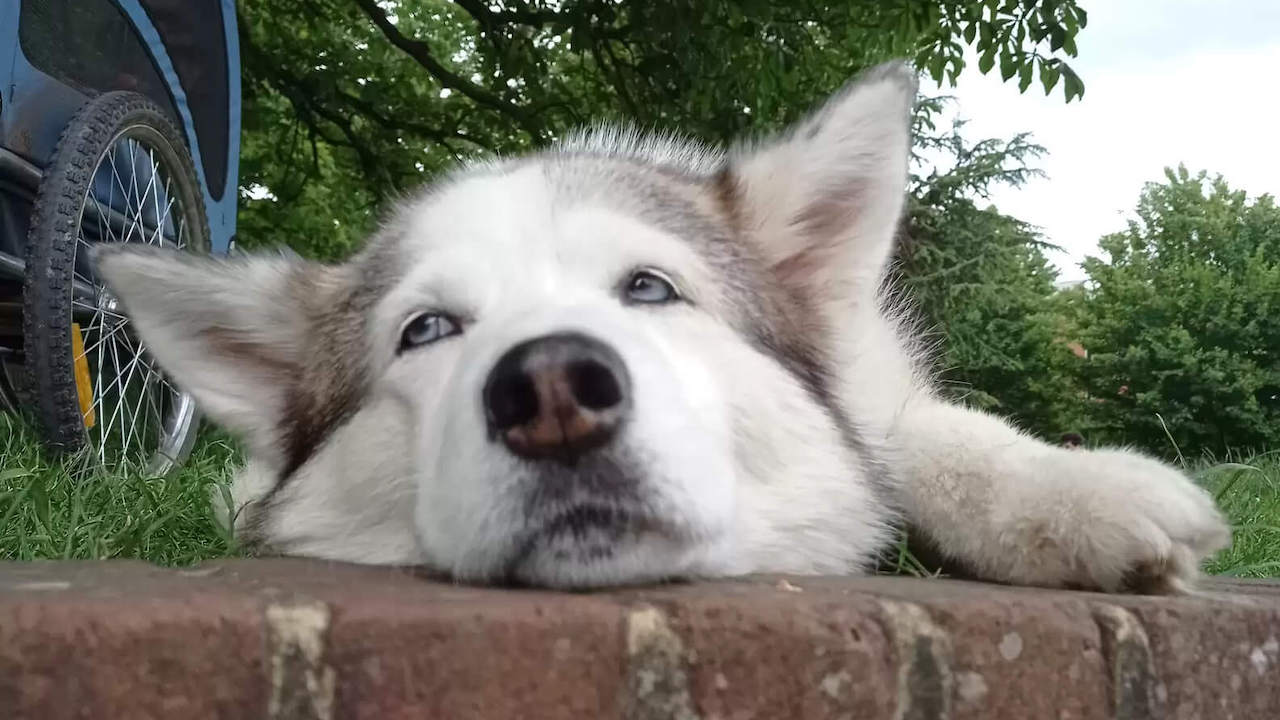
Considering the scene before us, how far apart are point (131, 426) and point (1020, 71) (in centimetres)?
629

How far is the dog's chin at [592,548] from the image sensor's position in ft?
5.75

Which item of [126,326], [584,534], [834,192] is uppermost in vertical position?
[834,192]

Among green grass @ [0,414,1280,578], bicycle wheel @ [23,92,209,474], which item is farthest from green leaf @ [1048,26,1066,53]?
bicycle wheel @ [23,92,209,474]

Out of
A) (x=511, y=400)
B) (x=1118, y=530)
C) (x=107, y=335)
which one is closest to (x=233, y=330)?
(x=511, y=400)

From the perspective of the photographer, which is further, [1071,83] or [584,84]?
[584,84]

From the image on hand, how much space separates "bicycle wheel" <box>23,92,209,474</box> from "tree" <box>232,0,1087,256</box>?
154 inches

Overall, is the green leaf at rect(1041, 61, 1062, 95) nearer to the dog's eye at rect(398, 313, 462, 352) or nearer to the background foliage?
the background foliage

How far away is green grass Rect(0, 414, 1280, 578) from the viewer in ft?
8.92

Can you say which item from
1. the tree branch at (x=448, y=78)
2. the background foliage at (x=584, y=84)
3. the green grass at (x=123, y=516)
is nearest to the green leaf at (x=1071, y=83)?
the background foliage at (x=584, y=84)

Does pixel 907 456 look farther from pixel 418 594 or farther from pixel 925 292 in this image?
pixel 925 292

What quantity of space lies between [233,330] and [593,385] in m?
1.57

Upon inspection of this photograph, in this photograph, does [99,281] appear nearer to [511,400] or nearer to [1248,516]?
[511,400]

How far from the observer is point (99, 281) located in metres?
4.59

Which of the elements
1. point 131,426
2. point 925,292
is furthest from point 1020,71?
point 925,292
